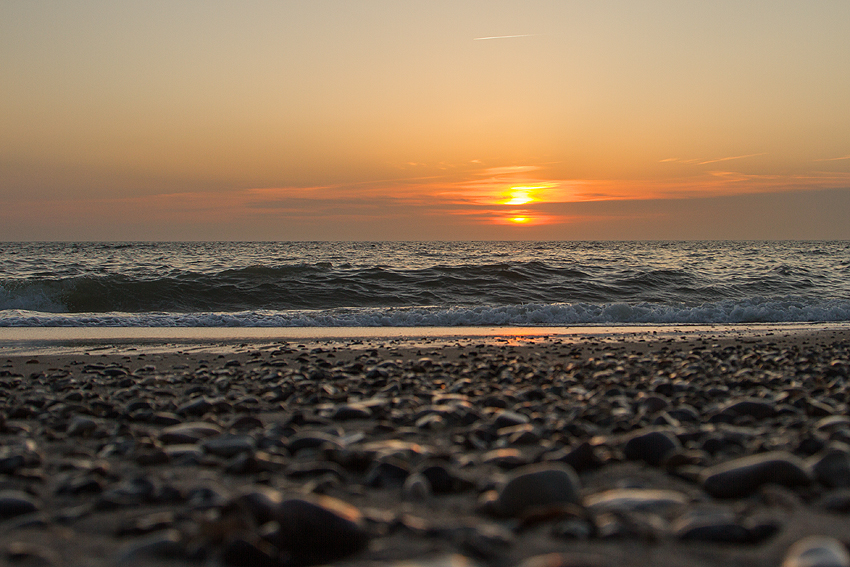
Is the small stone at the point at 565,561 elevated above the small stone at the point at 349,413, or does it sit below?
above

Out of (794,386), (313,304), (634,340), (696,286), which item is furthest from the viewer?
(696,286)

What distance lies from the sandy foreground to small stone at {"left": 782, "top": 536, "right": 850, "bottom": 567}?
0.4 inches

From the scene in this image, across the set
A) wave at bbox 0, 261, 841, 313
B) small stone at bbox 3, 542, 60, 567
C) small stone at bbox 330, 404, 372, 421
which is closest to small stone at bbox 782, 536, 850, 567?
small stone at bbox 3, 542, 60, 567

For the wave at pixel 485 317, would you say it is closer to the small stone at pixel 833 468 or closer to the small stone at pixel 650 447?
the small stone at pixel 650 447

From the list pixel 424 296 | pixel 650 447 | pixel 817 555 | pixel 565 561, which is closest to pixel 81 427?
pixel 565 561

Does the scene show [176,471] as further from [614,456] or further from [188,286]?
[188,286]

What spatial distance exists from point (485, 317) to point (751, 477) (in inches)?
420

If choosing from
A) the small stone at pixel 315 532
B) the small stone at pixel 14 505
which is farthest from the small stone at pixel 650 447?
the small stone at pixel 14 505

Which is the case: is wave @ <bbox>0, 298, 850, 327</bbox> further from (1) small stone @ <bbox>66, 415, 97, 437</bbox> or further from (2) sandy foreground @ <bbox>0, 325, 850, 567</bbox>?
(1) small stone @ <bbox>66, 415, 97, 437</bbox>

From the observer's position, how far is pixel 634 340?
356 inches

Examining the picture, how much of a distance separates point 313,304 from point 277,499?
49.2 ft

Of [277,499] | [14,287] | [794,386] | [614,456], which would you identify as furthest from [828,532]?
[14,287]

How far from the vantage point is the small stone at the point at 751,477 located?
218 cm

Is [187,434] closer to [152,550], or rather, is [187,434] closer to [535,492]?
[152,550]
